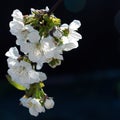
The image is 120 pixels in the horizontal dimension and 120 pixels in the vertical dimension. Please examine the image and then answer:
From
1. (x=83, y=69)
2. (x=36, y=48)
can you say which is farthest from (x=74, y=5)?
(x=36, y=48)

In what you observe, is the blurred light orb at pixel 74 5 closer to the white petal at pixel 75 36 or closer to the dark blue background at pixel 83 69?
the dark blue background at pixel 83 69

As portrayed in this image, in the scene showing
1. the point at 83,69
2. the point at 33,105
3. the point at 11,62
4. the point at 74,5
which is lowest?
the point at 33,105

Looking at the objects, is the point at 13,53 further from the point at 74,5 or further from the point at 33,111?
the point at 74,5

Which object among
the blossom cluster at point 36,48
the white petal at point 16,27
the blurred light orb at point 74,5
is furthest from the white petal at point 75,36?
the blurred light orb at point 74,5

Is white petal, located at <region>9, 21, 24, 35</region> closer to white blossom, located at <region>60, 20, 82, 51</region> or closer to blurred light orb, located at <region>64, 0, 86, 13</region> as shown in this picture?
white blossom, located at <region>60, 20, 82, 51</region>

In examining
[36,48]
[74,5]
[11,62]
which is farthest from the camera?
[74,5]

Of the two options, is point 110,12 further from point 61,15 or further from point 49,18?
point 49,18
